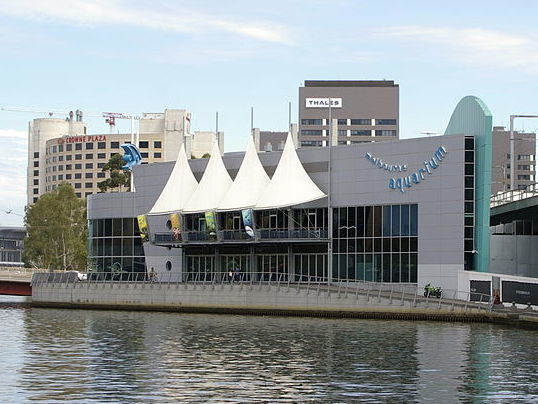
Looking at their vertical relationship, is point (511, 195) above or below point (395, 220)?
above

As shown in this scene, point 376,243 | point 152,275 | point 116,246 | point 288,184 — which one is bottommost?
point 152,275

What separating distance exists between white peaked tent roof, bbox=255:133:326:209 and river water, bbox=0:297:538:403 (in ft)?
59.0

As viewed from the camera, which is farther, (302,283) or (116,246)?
(116,246)

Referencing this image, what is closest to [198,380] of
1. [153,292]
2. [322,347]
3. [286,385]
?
[286,385]

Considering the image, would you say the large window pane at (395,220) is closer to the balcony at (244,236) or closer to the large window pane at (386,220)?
the large window pane at (386,220)

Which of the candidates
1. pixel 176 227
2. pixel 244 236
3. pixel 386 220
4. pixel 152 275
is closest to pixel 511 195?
pixel 386 220

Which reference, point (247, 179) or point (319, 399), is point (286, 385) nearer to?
point (319, 399)

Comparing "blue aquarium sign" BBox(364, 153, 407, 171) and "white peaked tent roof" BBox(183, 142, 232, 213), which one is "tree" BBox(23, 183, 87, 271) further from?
"blue aquarium sign" BBox(364, 153, 407, 171)

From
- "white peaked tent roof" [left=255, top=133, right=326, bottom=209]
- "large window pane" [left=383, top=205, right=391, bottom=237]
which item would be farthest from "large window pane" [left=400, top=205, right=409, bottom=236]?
"white peaked tent roof" [left=255, top=133, right=326, bottom=209]

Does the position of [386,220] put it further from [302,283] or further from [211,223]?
[211,223]

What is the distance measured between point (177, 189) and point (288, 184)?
44.8 feet

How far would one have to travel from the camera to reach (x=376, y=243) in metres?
101

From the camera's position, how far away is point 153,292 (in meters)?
106

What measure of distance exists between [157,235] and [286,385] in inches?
2643
